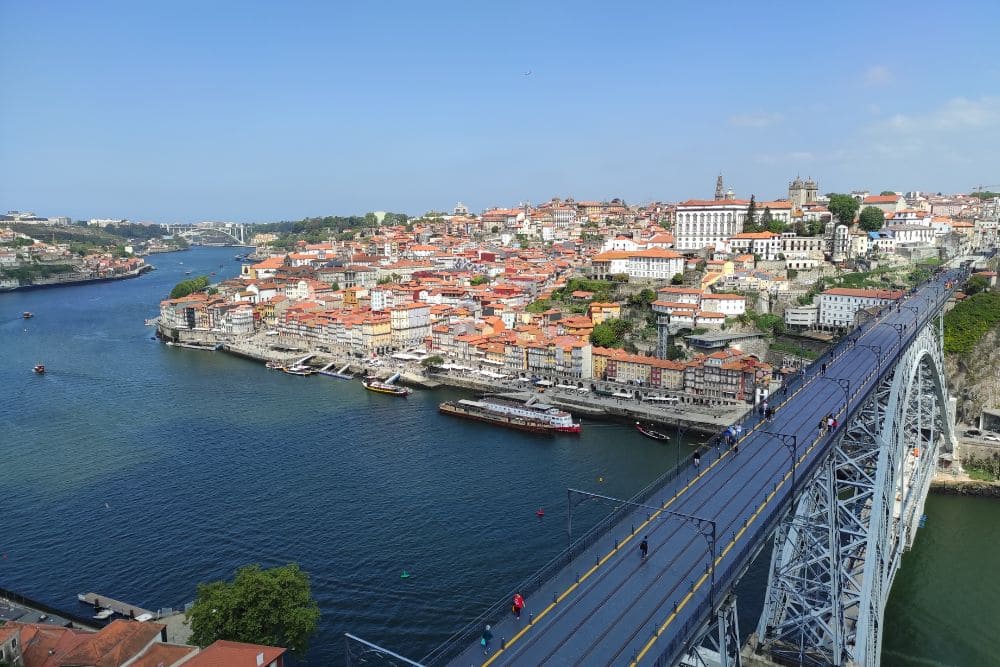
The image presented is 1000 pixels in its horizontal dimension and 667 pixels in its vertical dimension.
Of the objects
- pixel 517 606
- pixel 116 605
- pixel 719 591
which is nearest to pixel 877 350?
pixel 719 591

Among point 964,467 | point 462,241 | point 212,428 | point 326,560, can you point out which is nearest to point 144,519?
point 326,560

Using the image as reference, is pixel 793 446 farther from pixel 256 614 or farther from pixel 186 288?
pixel 186 288

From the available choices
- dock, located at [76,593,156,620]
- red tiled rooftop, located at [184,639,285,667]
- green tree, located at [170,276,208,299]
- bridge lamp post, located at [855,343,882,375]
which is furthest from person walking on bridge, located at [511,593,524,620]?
green tree, located at [170,276,208,299]

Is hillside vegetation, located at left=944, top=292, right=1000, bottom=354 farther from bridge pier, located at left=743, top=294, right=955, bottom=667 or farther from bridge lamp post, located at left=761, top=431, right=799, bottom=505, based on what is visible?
bridge lamp post, located at left=761, top=431, right=799, bottom=505

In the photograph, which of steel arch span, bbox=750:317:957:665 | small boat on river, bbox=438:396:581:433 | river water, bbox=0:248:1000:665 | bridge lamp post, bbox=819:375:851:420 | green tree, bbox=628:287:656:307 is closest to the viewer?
steel arch span, bbox=750:317:957:665

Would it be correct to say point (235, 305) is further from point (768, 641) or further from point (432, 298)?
point (768, 641)
